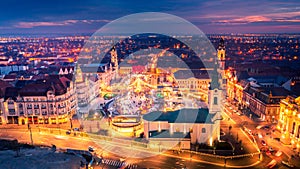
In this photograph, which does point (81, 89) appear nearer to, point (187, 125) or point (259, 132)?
point (187, 125)

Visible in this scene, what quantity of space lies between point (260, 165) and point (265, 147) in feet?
16.7

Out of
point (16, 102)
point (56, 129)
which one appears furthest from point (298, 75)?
point (16, 102)

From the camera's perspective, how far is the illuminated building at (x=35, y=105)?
43094 millimetres

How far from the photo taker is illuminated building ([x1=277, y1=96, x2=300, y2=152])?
34.8m

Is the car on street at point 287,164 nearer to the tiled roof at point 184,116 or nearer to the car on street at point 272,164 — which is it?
the car on street at point 272,164

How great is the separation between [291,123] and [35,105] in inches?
1526

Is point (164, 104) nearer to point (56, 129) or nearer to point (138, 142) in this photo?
point (138, 142)

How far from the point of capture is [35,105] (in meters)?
43.3

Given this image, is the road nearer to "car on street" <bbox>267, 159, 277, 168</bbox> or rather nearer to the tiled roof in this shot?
"car on street" <bbox>267, 159, 277, 168</bbox>

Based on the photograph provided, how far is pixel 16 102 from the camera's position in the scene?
43219 millimetres

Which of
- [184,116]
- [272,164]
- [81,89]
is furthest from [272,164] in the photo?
[81,89]

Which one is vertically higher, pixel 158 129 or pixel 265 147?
pixel 158 129

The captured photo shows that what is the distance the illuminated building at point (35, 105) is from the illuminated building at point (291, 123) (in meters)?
33.9

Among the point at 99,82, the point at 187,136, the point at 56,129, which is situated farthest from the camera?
the point at 99,82
